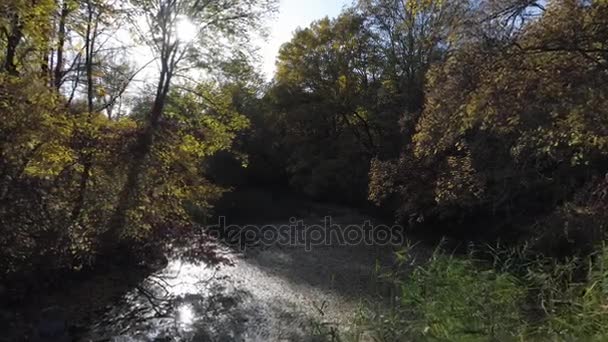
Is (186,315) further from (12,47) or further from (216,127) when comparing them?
(216,127)

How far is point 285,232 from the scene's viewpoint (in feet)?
40.6

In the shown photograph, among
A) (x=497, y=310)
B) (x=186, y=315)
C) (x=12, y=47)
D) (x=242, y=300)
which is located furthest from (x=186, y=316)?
(x=12, y=47)

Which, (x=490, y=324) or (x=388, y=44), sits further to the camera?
(x=388, y=44)

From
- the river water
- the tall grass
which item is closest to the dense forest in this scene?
the tall grass

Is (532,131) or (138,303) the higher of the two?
(532,131)

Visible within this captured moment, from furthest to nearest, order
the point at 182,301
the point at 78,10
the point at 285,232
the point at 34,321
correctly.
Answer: the point at 285,232, the point at 78,10, the point at 182,301, the point at 34,321

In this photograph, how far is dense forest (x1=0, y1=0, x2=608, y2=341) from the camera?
160 inches

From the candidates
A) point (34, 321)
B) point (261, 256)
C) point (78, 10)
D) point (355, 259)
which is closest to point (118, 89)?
point (78, 10)

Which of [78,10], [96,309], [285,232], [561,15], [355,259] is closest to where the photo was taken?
[561,15]

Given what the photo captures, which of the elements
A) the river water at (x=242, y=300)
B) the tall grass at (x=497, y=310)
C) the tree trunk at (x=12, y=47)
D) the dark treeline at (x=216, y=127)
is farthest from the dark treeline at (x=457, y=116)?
the tree trunk at (x=12, y=47)

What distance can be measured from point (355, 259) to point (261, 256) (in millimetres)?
2193

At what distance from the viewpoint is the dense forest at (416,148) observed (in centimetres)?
407

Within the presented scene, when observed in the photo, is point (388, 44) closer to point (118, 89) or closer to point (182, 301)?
point (118, 89)

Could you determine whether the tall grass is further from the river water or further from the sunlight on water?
the sunlight on water
